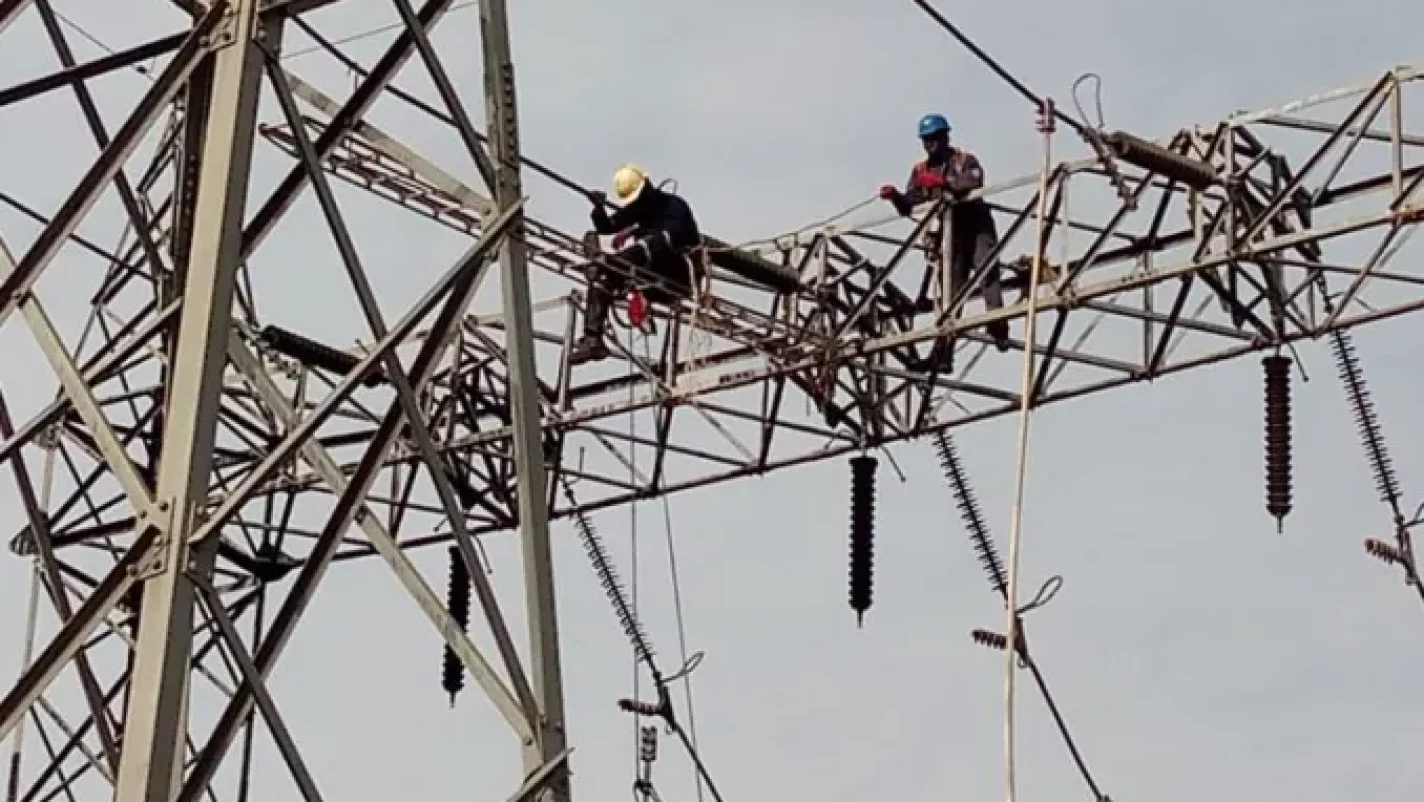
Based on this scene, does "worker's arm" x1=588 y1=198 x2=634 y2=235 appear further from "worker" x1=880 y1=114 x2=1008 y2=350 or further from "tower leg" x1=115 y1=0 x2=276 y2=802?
"tower leg" x1=115 y1=0 x2=276 y2=802

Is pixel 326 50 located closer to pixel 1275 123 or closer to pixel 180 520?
pixel 180 520

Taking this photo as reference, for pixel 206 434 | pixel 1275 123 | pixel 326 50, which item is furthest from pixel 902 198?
pixel 206 434

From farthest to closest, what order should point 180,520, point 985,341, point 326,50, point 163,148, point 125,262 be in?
point 985,341 → point 163,148 → point 125,262 → point 326,50 → point 180,520

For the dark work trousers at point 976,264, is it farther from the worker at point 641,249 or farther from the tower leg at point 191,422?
the tower leg at point 191,422

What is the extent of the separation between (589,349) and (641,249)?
34.6 inches

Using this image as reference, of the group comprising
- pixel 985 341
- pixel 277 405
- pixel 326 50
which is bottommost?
pixel 277 405

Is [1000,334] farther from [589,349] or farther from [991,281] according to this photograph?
[589,349]

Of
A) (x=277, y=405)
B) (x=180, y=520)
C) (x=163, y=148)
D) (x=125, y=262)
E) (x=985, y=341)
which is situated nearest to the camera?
(x=180, y=520)

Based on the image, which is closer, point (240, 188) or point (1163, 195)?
point (240, 188)

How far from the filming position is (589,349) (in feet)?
57.9

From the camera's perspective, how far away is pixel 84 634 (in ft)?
32.2

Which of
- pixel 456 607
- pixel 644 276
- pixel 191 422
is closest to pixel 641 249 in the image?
pixel 644 276

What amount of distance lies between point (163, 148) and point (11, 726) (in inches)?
247

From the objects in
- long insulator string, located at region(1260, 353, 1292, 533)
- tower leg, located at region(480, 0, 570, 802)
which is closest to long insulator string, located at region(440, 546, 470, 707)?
long insulator string, located at region(1260, 353, 1292, 533)
